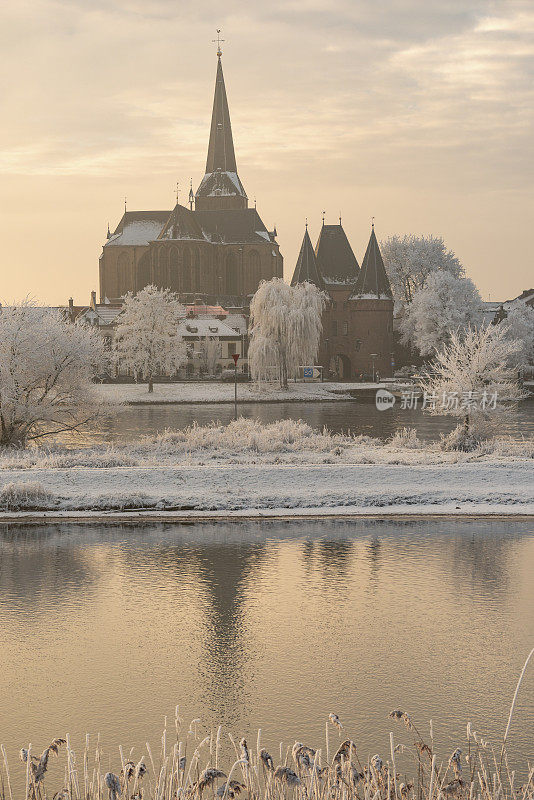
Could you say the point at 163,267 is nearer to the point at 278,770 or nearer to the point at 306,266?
the point at 306,266

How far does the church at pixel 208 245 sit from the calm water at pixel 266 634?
339 ft

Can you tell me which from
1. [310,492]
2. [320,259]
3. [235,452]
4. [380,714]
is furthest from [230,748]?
[320,259]

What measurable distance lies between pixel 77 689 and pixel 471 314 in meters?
82.5

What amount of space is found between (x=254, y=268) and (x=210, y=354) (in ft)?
115

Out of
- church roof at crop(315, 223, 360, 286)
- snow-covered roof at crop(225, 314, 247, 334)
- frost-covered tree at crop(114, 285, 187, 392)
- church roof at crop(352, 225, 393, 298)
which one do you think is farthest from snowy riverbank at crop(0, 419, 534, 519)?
snow-covered roof at crop(225, 314, 247, 334)

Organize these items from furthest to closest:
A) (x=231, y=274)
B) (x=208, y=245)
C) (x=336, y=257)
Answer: (x=231, y=274), (x=208, y=245), (x=336, y=257)

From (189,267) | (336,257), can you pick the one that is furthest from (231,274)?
(336,257)

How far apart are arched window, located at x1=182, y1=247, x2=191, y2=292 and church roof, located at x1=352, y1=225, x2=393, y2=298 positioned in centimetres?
3075

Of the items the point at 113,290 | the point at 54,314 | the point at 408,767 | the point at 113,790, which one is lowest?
the point at 408,767

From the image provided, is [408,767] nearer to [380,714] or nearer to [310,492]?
[380,714]

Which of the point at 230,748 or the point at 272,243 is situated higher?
the point at 272,243

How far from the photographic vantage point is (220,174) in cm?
13012

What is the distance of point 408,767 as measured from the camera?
772 cm

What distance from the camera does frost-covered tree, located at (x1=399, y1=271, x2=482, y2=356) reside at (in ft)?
281
